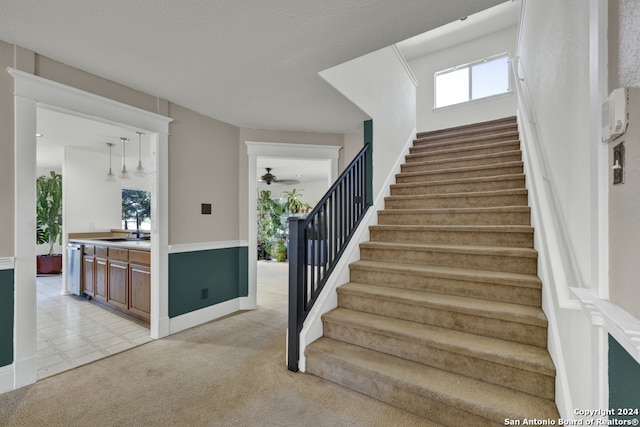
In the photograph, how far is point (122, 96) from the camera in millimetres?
2623

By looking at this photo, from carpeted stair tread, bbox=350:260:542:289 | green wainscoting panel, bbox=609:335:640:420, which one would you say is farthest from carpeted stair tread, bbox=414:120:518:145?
green wainscoting panel, bbox=609:335:640:420

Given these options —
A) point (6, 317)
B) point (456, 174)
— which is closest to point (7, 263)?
point (6, 317)

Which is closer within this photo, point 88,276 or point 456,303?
point 456,303

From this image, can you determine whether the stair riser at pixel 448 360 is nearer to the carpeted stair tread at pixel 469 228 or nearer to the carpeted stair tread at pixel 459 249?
the carpeted stair tread at pixel 459 249

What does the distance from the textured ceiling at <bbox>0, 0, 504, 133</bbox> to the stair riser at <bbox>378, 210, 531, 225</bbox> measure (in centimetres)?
138

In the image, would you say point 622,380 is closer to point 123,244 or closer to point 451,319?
point 451,319

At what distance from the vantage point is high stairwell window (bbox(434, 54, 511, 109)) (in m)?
5.69

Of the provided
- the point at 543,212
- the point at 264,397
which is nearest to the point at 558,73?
the point at 543,212

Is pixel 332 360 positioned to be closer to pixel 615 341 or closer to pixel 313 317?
pixel 313 317

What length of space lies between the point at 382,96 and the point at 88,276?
4658mm

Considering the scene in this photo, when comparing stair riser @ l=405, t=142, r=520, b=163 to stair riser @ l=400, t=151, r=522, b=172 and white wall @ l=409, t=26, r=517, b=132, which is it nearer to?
stair riser @ l=400, t=151, r=522, b=172

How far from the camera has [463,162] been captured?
3.42m

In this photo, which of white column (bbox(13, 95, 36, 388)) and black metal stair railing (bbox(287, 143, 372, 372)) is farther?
black metal stair railing (bbox(287, 143, 372, 372))

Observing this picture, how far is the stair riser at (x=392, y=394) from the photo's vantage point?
1.54 meters
